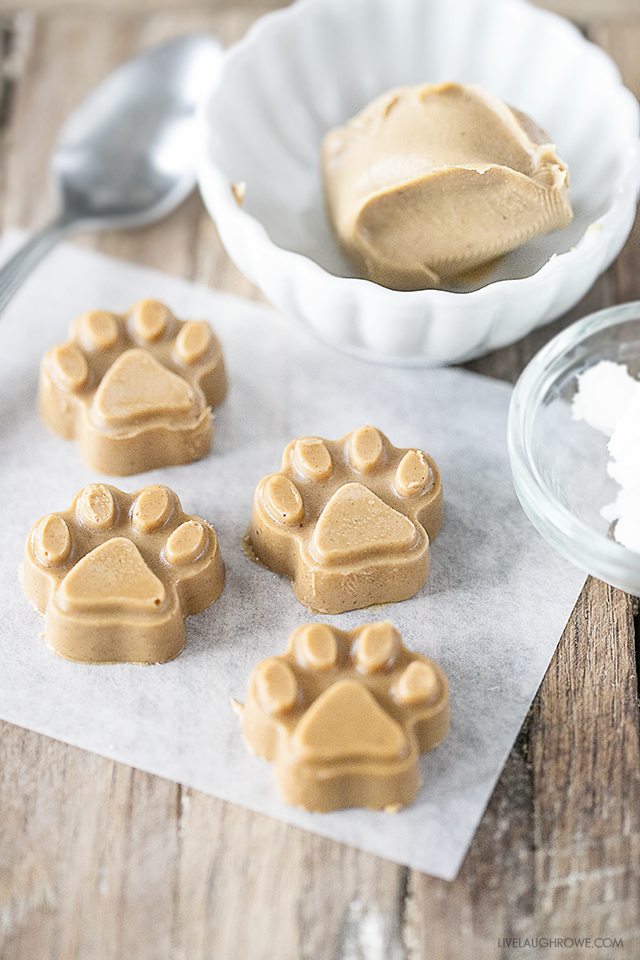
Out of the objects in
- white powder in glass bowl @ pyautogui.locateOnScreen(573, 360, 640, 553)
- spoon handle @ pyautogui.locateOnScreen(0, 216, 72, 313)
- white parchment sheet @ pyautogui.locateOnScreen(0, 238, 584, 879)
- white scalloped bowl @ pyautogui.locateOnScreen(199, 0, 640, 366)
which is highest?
white scalloped bowl @ pyautogui.locateOnScreen(199, 0, 640, 366)

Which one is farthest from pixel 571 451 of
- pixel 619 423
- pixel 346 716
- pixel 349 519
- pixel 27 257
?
pixel 27 257

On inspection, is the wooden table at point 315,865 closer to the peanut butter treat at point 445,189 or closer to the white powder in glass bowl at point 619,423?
the white powder in glass bowl at point 619,423

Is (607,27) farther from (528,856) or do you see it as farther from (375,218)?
(528,856)

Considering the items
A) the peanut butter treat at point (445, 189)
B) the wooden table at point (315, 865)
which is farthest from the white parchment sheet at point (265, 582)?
the peanut butter treat at point (445, 189)

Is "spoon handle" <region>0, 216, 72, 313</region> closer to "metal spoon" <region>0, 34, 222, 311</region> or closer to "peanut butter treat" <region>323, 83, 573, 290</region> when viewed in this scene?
"metal spoon" <region>0, 34, 222, 311</region>

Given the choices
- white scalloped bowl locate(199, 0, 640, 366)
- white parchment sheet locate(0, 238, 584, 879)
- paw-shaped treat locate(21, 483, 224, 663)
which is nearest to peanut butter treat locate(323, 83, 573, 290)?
white scalloped bowl locate(199, 0, 640, 366)

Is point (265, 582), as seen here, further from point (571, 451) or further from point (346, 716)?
point (571, 451)

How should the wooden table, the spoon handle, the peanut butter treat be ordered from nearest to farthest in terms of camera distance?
the wooden table, the peanut butter treat, the spoon handle
